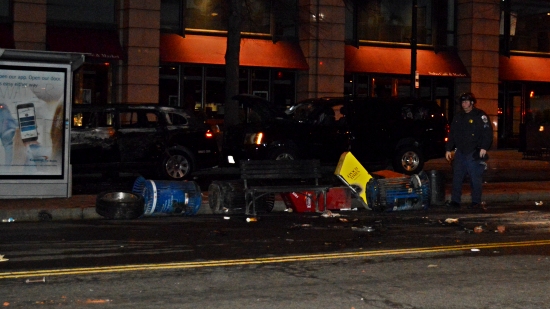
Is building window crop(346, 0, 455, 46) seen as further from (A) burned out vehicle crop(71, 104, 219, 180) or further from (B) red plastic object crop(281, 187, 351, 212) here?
(B) red plastic object crop(281, 187, 351, 212)

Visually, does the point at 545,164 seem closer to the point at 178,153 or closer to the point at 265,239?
the point at 178,153

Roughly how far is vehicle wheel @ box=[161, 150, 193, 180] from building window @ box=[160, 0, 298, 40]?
9.15 metres

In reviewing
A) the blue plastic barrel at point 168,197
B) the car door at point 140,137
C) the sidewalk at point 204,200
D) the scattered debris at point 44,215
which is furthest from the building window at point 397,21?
the scattered debris at point 44,215

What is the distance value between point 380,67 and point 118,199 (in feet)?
68.5

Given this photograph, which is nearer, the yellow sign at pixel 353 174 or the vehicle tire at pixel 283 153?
the yellow sign at pixel 353 174

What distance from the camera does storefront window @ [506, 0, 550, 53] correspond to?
35.8m

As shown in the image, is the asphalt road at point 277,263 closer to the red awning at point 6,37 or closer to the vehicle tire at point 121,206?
the vehicle tire at point 121,206

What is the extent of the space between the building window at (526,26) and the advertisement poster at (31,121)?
83.1ft

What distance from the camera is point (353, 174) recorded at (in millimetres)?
13977

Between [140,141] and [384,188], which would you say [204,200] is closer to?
[384,188]

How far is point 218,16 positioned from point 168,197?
17.2 metres

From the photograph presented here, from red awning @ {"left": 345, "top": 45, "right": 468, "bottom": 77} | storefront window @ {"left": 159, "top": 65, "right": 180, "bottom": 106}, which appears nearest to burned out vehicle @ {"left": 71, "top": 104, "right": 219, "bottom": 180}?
storefront window @ {"left": 159, "top": 65, "right": 180, "bottom": 106}

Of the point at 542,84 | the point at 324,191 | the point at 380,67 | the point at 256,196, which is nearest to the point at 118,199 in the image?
the point at 256,196

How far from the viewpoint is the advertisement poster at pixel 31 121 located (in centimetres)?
1395
